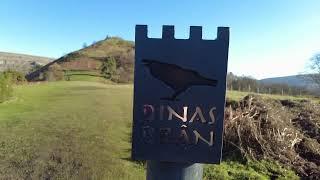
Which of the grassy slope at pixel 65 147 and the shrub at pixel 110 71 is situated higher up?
the shrub at pixel 110 71

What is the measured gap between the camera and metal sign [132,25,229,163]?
3.38m

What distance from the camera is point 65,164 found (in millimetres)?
7887

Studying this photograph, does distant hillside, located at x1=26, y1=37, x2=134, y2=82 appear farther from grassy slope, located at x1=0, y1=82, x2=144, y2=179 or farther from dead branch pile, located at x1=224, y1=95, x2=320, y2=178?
dead branch pile, located at x1=224, y1=95, x2=320, y2=178

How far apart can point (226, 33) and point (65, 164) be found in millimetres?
5318

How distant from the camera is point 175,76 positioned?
3416 mm

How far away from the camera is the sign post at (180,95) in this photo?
338cm

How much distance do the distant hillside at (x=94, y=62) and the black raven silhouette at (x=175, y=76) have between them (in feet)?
189

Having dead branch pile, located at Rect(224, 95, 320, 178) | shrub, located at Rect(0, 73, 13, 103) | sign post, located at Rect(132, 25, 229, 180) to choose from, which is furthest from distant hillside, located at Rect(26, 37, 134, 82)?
sign post, located at Rect(132, 25, 229, 180)

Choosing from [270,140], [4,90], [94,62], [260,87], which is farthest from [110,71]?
[270,140]

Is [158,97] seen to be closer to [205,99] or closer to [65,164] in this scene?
[205,99]

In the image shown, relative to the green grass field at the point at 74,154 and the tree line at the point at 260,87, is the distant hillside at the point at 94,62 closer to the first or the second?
the tree line at the point at 260,87

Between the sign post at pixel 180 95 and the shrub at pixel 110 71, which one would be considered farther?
the shrub at pixel 110 71

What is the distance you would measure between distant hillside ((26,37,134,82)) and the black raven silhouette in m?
57.5

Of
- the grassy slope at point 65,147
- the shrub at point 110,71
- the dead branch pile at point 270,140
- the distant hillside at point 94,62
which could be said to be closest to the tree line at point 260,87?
the grassy slope at point 65,147
